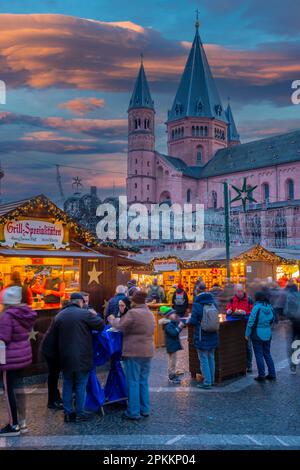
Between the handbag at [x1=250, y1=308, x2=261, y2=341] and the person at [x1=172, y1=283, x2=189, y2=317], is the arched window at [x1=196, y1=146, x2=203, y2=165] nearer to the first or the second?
the person at [x1=172, y1=283, x2=189, y2=317]

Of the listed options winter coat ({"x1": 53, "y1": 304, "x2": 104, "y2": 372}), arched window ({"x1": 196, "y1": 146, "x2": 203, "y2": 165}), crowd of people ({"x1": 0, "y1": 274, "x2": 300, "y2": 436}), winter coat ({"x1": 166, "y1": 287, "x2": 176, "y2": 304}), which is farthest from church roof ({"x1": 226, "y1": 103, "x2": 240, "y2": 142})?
winter coat ({"x1": 53, "y1": 304, "x2": 104, "y2": 372})

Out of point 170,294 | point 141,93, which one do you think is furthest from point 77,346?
point 141,93

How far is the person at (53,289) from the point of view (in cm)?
1058

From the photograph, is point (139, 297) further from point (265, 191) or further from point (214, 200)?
point (214, 200)

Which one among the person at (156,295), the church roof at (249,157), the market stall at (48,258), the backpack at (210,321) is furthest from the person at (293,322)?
the church roof at (249,157)

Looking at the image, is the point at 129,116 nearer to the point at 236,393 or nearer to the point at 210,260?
the point at 210,260

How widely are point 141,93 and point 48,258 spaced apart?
86247 millimetres

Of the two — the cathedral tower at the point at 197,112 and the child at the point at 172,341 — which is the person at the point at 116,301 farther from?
the cathedral tower at the point at 197,112

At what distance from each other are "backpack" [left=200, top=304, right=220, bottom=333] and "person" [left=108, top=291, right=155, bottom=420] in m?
1.65

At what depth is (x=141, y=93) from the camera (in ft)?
303

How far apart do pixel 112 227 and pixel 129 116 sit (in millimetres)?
52564

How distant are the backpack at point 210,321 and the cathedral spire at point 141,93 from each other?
8715 centimetres

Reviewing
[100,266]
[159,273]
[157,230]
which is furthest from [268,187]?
[100,266]

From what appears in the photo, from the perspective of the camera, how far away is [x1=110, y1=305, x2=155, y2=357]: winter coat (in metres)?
6.46
